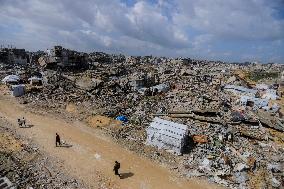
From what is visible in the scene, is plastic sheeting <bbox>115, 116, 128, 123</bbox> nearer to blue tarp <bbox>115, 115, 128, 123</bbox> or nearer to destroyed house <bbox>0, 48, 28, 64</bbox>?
blue tarp <bbox>115, 115, 128, 123</bbox>

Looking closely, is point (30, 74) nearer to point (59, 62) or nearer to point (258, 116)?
point (59, 62)

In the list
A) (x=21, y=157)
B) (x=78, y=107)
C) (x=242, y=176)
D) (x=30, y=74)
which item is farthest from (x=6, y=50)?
(x=242, y=176)

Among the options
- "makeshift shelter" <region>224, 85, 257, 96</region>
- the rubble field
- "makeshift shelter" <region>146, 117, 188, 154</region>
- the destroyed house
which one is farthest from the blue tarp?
the destroyed house

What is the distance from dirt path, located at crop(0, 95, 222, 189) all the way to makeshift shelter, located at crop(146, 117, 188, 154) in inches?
74.3

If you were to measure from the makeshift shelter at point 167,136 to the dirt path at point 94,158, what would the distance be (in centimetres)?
189

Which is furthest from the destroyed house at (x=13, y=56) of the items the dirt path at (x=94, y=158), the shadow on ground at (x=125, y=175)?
the shadow on ground at (x=125, y=175)

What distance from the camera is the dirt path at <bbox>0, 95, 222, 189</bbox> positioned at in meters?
16.5

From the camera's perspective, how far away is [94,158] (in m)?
18.7

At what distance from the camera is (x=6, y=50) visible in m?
61.2

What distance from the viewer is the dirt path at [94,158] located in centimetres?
1652

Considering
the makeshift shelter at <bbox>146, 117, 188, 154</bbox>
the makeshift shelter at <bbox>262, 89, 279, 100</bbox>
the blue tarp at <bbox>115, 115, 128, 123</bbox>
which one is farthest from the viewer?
the makeshift shelter at <bbox>262, 89, 279, 100</bbox>

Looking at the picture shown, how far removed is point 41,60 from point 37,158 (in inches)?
1374

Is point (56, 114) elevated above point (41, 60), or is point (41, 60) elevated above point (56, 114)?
point (41, 60)

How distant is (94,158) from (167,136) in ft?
16.2
